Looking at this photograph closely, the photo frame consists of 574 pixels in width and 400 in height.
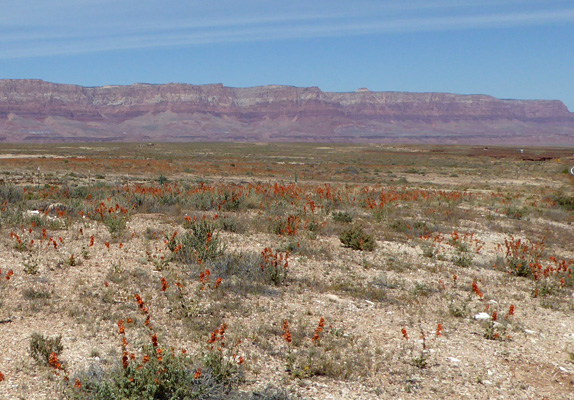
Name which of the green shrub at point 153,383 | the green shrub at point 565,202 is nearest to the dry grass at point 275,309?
the green shrub at point 153,383

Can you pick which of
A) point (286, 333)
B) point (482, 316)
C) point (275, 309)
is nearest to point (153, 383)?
point (286, 333)

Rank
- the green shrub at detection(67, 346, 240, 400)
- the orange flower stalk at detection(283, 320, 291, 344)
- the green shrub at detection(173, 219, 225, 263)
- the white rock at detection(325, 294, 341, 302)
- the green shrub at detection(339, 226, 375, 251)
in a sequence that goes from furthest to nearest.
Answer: the green shrub at detection(339, 226, 375, 251), the green shrub at detection(173, 219, 225, 263), the white rock at detection(325, 294, 341, 302), the orange flower stalk at detection(283, 320, 291, 344), the green shrub at detection(67, 346, 240, 400)

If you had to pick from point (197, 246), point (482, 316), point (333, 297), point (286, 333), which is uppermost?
point (197, 246)

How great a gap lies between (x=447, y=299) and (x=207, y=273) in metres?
3.92

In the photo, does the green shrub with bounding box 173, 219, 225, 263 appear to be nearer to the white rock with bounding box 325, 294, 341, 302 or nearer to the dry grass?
the dry grass

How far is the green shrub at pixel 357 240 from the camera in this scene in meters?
10.7

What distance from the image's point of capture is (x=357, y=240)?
10750 millimetres

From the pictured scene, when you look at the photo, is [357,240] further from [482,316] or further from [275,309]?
[275,309]

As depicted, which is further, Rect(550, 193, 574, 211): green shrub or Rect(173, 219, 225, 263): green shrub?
Rect(550, 193, 574, 211): green shrub

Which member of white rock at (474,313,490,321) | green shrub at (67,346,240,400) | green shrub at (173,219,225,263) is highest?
green shrub at (173,219,225,263)

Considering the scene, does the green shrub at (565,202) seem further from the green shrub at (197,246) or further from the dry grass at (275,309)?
the green shrub at (197,246)

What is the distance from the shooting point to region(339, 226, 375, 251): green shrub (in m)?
10.7

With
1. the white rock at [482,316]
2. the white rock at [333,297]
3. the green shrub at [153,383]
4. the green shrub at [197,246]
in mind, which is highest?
the green shrub at [197,246]

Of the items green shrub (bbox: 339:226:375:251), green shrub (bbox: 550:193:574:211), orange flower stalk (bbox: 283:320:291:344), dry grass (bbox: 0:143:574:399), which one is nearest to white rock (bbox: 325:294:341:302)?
dry grass (bbox: 0:143:574:399)
